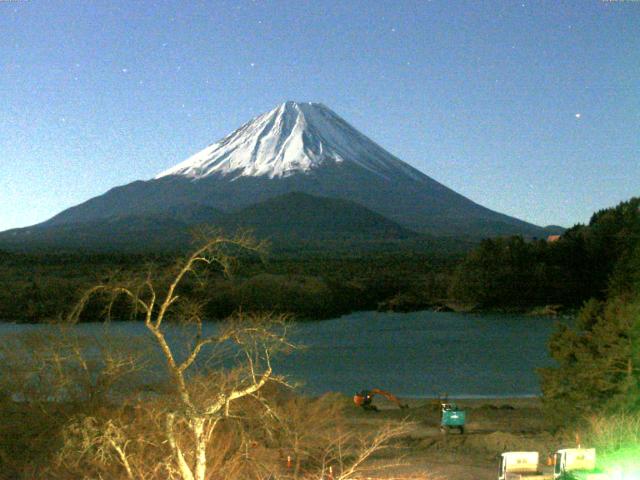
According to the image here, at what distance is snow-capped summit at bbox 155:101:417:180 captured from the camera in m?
120

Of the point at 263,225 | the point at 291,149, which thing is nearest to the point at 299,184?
the point at 291,149

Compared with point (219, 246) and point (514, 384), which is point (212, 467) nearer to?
point (219, 246)

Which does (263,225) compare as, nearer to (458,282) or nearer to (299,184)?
(299,184)

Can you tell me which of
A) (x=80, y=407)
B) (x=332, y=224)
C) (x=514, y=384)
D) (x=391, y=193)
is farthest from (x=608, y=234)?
(x=391, y=193)

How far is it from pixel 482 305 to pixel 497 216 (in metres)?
79.4

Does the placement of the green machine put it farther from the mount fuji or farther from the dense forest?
the mount fuji

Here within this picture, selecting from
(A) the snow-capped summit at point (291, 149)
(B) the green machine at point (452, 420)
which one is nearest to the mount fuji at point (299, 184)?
(A) the snow-capped summit at point (291, 149)

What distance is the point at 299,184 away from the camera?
11438 centimetres

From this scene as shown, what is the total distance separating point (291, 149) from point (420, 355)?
3848 inches

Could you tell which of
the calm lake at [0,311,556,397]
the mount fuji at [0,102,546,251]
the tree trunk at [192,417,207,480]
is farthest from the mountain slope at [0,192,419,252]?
the tree trunk at [192,417,207,480]

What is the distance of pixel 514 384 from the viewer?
2008 centimetres

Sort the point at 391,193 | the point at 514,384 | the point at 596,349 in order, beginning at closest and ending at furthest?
the point at 596,349, the point at 514,384, the point at 391,193

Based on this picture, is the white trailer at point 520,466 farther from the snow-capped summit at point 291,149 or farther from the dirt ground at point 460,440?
the snow-capped summit at point 291,149

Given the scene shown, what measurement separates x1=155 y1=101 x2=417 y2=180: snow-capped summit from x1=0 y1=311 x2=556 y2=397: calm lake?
84.5 m
